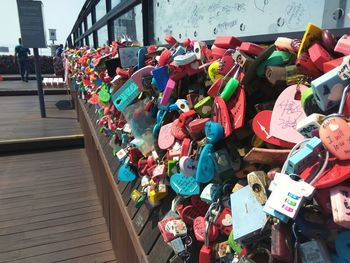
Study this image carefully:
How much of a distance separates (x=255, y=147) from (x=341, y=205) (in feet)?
0.98

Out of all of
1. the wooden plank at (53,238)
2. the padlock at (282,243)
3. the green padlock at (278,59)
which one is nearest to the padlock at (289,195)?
the padlock at (282,243)

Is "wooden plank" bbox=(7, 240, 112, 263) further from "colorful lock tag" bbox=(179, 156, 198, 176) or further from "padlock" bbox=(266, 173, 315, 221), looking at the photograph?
"padlock" bbox=(266, 173, 315, 221)

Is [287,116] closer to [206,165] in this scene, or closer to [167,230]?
[206,165]

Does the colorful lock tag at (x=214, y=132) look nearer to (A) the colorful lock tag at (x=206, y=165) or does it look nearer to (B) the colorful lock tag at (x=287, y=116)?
(A) the colorful lock tag at (x=206, y=165)

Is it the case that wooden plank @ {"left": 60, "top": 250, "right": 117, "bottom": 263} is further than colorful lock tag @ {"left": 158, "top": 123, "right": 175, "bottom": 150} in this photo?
Yes

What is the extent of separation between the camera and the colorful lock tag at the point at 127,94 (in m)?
1.45

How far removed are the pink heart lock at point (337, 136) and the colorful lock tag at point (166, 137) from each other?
0.66 m

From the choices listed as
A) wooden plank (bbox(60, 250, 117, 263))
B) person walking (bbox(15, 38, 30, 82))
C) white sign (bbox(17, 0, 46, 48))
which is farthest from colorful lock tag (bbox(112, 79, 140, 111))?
person walking (bbox(15, 38, 30, 82))

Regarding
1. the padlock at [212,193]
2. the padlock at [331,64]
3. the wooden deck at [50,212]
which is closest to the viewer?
the padlock at [331,64]

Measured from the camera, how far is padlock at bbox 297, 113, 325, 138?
540 millimetres

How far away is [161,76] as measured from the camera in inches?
48.0

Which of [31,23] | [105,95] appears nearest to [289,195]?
[105,95]

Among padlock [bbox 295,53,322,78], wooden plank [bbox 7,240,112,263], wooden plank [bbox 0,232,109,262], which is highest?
padlock [bbox 295,53,322,78]

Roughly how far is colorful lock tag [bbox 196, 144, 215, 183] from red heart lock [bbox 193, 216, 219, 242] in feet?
0.53
